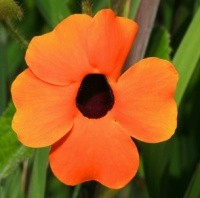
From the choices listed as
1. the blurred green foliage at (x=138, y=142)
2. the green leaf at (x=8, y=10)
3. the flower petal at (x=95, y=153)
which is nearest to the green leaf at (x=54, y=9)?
the blurred green foliage at (x=138, y=142)

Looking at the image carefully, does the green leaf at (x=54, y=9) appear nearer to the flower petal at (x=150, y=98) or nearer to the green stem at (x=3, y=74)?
the green stem at (x=3, y=74)

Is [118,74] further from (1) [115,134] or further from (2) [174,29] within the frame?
(2) [174,29]

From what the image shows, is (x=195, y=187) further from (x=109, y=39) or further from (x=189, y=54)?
(x=109, y=39)

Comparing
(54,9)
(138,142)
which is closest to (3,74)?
(54,9)

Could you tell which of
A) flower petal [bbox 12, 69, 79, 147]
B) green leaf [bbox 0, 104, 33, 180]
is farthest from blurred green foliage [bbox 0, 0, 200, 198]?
flower petal [bbox 12, 69, 79, 147]

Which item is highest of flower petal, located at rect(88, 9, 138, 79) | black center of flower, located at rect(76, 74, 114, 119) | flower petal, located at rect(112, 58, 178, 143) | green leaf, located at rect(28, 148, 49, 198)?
flower petal, located at rect(88, 9, 138, 79)

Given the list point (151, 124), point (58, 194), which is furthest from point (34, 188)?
point (151, 124)

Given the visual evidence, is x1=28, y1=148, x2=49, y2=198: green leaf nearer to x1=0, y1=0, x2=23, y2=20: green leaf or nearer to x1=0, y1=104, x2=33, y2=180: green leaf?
x1=0, y1=104, x2=33, y2=180: green leaf
